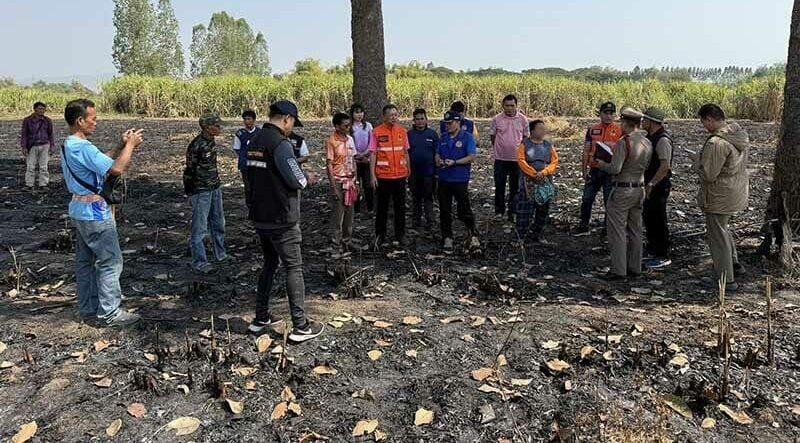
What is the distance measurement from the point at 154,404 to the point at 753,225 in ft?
23.8

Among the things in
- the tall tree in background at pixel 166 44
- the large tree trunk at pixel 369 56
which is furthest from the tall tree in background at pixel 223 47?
the large tree trunk at pixel 369 56

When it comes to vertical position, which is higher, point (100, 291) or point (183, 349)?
point (100, 291)

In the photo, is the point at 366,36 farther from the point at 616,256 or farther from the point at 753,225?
the point at 753,225

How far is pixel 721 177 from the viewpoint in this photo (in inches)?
230

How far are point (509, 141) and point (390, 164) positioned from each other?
2059mm

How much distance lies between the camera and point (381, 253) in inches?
288

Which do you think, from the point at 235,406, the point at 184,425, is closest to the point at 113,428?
the point at 184,425

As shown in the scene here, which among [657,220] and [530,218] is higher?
[657,220]

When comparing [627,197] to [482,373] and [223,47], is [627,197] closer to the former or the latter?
[482,373]

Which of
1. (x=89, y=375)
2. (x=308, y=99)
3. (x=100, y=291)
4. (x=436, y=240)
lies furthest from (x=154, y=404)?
(x=308, y=99)

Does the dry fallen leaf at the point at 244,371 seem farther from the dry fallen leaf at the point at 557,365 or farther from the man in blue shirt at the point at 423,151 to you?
the man in blue shirt at the point at 423,151

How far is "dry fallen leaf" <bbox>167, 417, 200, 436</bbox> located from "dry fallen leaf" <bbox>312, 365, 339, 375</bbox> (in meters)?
0.88

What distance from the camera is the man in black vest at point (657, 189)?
6.60 m

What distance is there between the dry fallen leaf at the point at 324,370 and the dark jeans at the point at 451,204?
3.45 m
